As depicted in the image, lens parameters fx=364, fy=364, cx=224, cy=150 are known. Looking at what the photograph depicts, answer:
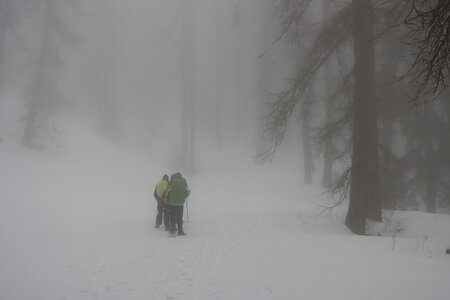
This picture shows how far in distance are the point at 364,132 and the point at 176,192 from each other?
17.7 ft

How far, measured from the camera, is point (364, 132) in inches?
383

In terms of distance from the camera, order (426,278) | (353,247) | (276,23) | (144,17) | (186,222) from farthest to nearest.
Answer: (144,17) < (276,23) < (186,222) < (353,247) < (426,278)

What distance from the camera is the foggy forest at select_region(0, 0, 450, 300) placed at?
5953 millimetres

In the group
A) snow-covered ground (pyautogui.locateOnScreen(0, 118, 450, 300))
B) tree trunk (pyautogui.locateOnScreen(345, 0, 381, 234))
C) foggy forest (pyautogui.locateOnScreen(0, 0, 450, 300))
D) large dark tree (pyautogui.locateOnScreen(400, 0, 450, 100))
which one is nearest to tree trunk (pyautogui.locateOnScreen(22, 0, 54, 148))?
foggy forest (pyautogui.locateOnScreen(0, 0, 450, 300))

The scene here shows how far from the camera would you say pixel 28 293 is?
566cm

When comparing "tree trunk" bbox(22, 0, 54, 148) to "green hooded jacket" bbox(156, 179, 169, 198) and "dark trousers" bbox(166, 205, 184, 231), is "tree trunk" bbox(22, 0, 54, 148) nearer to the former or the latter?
"green hooded jacket" bbox(156, 179, 169, 198)

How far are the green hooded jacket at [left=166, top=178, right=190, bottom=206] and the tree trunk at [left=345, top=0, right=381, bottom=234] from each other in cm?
465

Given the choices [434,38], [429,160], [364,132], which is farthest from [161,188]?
[429,160]

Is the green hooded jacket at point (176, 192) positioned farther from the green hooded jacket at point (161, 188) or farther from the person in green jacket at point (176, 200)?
the green hooded jacket at point (161, 188)

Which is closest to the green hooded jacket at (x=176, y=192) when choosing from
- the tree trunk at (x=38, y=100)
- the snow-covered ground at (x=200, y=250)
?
the snow-covered ground at (x=200, y=250)

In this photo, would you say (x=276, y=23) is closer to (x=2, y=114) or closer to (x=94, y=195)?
(x=94, y=195)

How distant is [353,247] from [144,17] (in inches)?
1662

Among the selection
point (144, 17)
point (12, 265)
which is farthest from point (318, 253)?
point (144, 17)

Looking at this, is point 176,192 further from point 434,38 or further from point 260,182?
point 260,182
